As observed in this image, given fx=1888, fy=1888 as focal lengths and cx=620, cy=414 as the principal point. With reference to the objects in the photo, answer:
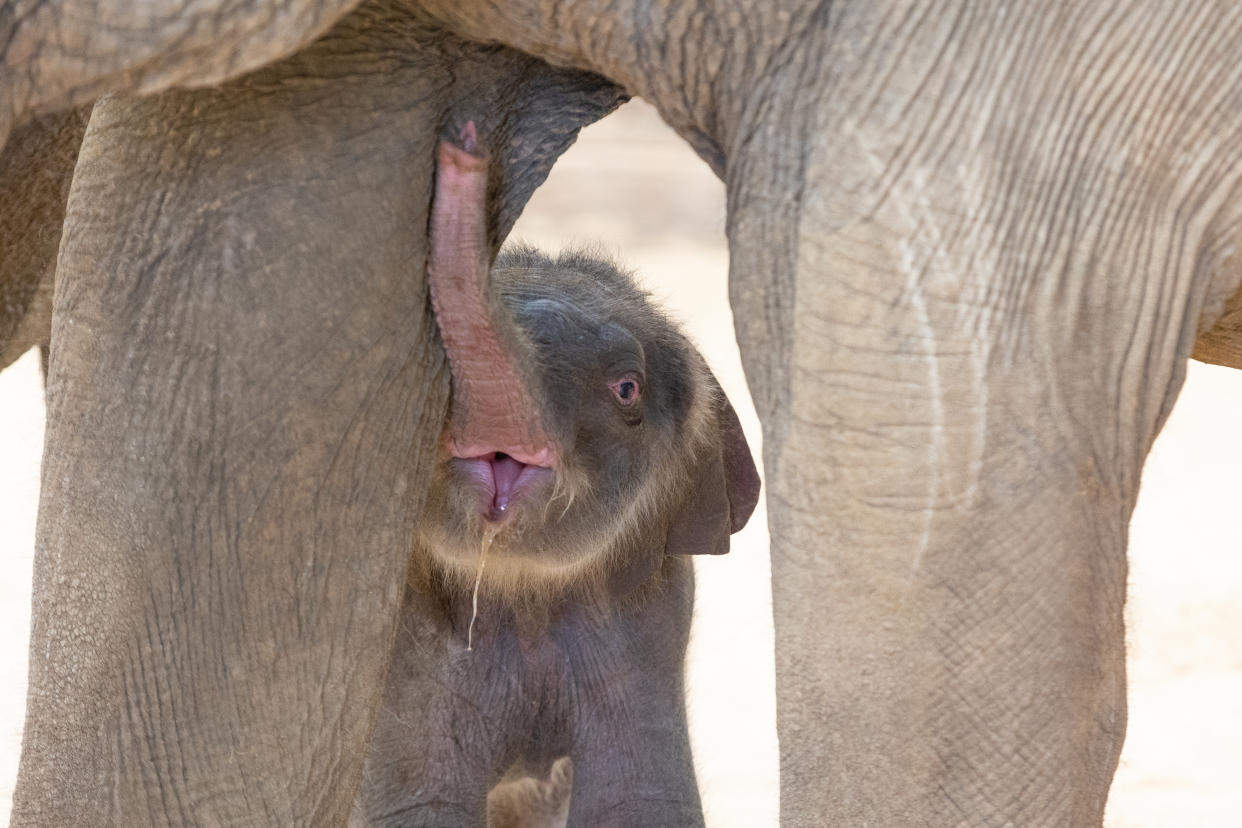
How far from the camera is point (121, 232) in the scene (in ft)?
5.67

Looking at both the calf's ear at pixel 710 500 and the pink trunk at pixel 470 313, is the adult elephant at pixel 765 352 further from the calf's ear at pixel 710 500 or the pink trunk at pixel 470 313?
the calf's ear at pixel 710 500

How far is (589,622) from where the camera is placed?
268cm

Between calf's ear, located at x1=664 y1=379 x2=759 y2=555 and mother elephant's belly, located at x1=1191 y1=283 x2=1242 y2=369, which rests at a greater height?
mother elephant's belly, located at x1=1191 y1=283 x2=1242 y2=369

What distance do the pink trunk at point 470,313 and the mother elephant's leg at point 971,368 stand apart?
356 millimetres

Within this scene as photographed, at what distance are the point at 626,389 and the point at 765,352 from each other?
1023mm

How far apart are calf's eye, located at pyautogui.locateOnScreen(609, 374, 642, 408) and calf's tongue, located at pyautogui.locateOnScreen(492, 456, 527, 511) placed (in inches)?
12.6

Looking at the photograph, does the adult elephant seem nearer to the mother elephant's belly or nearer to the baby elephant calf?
the mother elephant's belly

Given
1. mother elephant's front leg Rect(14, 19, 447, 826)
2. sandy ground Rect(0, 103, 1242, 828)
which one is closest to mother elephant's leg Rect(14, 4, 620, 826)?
mother elephant's front leg Rect(14, 19, 447, 826)

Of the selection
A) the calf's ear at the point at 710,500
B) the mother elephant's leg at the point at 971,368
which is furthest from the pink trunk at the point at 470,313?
the calf's ear at the point at 710,500

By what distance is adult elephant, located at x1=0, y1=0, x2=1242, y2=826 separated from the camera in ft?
4.48

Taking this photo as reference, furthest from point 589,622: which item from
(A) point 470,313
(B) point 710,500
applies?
(A) point 470,313

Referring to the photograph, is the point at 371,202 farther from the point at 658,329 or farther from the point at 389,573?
the point at 658,329

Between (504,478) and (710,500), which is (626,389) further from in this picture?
(504,478)

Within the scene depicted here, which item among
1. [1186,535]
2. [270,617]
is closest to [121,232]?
[270,617]
